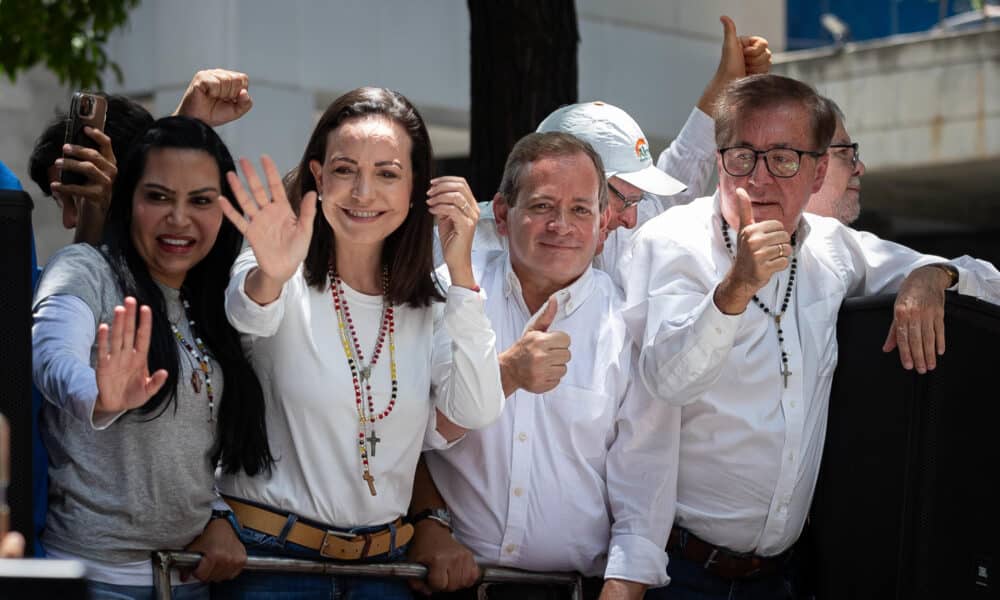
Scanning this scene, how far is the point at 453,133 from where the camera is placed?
39.1 ft

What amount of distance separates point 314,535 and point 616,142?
6.14 feet

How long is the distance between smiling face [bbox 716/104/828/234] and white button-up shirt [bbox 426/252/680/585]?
50 centimetres

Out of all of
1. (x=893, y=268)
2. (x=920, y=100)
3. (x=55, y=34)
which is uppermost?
(x=920, y=100)

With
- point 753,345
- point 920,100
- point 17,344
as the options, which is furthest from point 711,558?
point 920,100

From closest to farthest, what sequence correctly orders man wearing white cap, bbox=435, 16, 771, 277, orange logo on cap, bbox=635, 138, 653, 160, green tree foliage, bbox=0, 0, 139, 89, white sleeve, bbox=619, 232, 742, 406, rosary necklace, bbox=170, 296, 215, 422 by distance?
1. rosary necklace, bbox=170, 296, 215, 422
2. white sleeve, bbox=619, 232, 742, 406
3. man wearing white cap, bbox=435, 16, 771, 277
4. orange logo on cap, bbox=635, 138, 653, 160
5. green tree foliage, bbox=0, 0, 139, 89

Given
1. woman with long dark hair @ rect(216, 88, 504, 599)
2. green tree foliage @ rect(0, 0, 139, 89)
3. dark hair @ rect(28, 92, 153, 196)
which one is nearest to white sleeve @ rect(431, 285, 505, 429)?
woman with long dark hair @ rect(216, 88, 504, 599)

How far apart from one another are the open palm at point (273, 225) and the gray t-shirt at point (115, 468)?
0.34 meters

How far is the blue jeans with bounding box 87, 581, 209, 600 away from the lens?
11.1 feet

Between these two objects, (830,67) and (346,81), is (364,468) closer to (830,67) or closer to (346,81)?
(346,81)

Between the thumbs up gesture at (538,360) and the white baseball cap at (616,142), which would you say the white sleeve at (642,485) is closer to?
the thumbs up gesture at (538,360)

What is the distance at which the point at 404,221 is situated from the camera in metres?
3.84

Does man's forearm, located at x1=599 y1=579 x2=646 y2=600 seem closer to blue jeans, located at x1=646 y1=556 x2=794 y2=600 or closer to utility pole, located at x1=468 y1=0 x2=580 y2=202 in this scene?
blue jeans, located at x1=646 y1=556 x2=794 y2=600

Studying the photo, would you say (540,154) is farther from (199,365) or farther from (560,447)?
(199,365)

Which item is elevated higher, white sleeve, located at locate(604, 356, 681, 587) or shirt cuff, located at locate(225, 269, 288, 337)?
shirt cuff, located at locate(225, 269, 288, 337)
